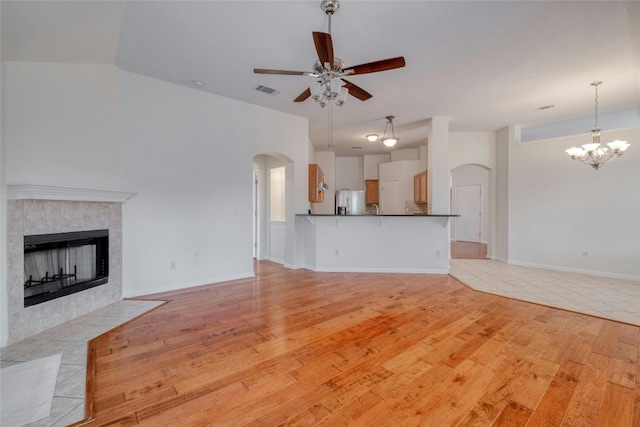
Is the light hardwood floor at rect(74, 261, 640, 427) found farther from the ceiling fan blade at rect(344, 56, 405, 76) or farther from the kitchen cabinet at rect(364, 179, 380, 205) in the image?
the kitchen cabinet at rect(364, 179, 380, 205)

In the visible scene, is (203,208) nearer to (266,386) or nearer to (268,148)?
(268,148)

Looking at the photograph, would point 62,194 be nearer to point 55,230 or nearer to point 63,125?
point 55,230

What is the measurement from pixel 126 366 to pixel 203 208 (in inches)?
101

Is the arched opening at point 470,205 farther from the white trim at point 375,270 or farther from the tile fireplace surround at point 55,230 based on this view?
the tile fireplace surround at point 55,230

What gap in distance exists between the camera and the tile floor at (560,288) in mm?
3277

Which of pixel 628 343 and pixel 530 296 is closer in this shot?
pixel 628 343

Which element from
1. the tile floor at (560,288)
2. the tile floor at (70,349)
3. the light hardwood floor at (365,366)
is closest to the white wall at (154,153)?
the tile floor at (70,349)

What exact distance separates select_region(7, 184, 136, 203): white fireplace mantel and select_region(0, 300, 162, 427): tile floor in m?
1.31

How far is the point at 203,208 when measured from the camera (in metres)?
4.27

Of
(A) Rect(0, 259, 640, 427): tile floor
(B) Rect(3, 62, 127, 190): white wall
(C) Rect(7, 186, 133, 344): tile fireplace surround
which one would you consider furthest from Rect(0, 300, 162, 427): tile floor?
(B) Rect(3, 62, 127, 190): white wall

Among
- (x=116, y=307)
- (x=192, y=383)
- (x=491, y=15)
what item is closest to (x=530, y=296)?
(x=491, y=15)

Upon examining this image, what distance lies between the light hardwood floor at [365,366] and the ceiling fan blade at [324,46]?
2.49 meters

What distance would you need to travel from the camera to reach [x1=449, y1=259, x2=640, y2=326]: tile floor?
328 centimetres

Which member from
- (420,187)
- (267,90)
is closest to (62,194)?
(267,90)
